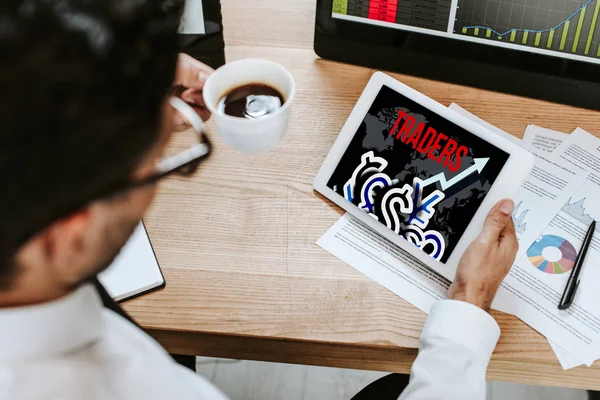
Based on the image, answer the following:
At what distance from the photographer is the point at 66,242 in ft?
1.37

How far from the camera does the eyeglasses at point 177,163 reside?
1.28 feet

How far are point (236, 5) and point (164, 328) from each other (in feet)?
1.91

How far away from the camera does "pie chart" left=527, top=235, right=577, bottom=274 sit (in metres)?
0.80

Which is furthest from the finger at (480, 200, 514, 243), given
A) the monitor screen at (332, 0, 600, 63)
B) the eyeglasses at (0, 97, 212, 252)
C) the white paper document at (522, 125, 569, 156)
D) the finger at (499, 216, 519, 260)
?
the eyeglasses at (0, 97, 212, 252)

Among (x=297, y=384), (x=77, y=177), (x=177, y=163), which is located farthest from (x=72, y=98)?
(x=297, y=384)

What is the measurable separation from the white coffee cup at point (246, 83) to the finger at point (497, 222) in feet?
0.98

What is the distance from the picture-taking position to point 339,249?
811 mm

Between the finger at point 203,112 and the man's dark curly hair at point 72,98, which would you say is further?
the finger at point 203,112

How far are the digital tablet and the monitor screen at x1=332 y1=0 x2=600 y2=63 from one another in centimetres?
12

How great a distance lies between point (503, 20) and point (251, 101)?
1.25ft

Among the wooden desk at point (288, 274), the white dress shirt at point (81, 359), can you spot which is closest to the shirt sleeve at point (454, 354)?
the wooden desk at point (288, 274)

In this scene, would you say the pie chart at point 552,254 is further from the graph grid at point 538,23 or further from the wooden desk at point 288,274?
the graph grid at point 538,23

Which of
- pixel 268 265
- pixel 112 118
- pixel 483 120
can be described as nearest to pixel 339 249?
pixel 268 265

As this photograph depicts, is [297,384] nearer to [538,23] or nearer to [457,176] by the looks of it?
[457,176]
